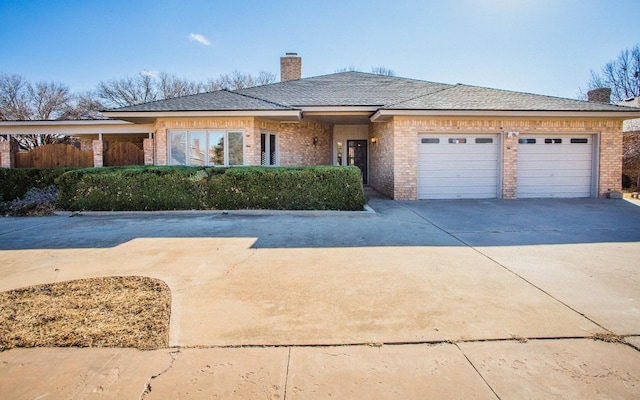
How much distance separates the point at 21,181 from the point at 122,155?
166 inches

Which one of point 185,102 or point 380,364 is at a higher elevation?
point 185,102

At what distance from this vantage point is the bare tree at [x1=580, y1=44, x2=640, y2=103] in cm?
3078

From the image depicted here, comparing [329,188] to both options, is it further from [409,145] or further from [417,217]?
[409,145]

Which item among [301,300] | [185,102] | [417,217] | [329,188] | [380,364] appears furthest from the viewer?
[185,102]

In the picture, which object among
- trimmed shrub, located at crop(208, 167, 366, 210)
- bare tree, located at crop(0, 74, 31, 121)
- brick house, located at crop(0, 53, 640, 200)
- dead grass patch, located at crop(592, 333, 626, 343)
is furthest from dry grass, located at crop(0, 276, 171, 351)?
bare tree, located at crop(0, 74, 31, 121)

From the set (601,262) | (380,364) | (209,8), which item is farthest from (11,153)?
(601,262)

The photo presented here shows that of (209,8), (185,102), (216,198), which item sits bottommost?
(216,198)

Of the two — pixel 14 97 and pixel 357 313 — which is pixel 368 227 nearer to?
pixel 357 313

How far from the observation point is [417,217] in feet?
29.9

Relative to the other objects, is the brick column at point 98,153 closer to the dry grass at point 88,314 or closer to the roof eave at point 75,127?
the roof eave at point 75,127

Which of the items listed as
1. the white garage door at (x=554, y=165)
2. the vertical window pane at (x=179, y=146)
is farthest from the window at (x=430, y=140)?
the vertical window pane at (x=179, y=146)

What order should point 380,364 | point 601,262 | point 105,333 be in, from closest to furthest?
1. point 380,364
2. point 105,333
3. point 601,262

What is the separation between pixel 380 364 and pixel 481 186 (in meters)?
11.5

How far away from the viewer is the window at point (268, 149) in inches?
546
